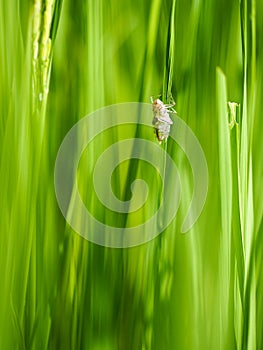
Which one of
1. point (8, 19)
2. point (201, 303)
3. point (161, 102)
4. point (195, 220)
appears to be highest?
point (8, 19)

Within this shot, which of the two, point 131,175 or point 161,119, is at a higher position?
point 161,119

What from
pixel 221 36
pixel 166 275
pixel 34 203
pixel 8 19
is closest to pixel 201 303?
pixel 166 275

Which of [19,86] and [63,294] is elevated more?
[19,86]

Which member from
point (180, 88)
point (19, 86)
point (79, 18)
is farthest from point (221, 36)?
point (19, 86)

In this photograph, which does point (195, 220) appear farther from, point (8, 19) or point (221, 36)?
point (8, 19)

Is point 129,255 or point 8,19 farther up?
point 8,19

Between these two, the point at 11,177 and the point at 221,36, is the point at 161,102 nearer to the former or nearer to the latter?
the point at 221,36
